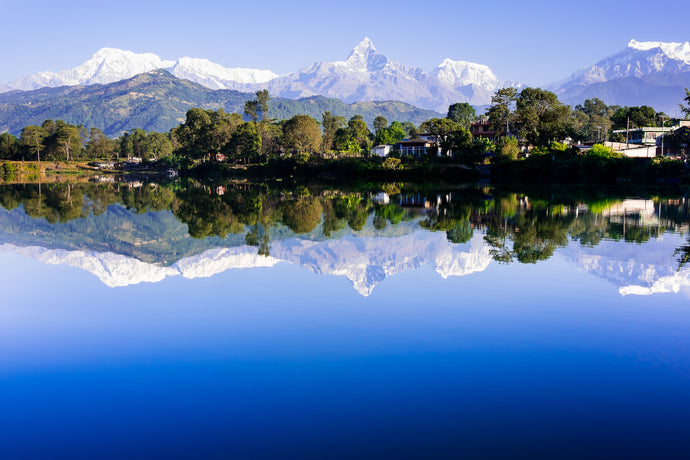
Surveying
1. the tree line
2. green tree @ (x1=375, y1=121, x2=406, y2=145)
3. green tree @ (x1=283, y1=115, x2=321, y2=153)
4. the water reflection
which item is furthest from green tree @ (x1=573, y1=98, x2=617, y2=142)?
the water reflection

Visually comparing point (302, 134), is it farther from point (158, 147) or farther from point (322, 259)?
point (322, 259)

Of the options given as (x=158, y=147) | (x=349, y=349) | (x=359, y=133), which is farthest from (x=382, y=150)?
(x=349, y=349)

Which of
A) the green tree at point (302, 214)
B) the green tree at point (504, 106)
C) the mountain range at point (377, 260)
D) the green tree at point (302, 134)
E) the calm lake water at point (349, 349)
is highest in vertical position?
the green tree at point (504, 106)

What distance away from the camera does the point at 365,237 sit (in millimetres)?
25484

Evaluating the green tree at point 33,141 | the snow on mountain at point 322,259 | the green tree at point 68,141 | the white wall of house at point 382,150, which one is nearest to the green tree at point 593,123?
the white wall of house at point 382,150

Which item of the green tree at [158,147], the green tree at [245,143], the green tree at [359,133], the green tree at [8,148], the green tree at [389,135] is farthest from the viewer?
the green tree at [158,147]

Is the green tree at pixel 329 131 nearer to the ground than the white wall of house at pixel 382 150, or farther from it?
farther from it

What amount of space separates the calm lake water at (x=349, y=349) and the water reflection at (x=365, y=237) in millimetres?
212

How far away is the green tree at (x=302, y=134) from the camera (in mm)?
102375

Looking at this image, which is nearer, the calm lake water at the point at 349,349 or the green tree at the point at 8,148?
the calm lake water at the point at 349,349

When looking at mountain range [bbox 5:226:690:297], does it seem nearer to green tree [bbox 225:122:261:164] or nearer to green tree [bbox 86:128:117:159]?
green tree [bbox 225:122:261:164]

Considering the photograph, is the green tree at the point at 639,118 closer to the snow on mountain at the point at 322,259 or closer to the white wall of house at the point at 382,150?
the white wall of house at the point at 382,150

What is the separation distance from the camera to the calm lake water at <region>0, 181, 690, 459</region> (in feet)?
23.8

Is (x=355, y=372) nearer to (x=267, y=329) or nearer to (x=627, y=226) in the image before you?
(x=267, y=329)
